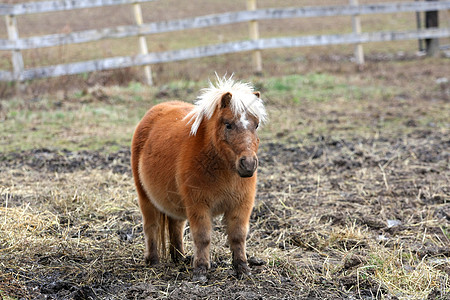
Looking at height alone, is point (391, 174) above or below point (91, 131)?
below

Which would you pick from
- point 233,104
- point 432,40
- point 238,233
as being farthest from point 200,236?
point 432,40

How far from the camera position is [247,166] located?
3.19m

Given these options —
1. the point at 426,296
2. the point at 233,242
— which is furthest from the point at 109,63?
the point at 426,296

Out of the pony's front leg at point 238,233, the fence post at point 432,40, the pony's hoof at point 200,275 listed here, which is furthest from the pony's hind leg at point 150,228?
the fence post at point 432,40

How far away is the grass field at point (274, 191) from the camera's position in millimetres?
3648

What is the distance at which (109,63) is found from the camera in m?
11.0

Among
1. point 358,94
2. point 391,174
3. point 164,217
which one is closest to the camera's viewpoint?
point 164,217

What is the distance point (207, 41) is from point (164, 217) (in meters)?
14.9

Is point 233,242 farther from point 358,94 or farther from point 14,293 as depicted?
point 358,94

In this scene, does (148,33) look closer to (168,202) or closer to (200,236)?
(168,202)

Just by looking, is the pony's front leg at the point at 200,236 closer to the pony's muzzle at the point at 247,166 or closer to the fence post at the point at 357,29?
the pony's muzzle at the point at 247,166

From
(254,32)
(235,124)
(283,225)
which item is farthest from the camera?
(254,32)

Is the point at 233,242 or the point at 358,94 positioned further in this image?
the point at 358,94

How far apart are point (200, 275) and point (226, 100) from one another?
1.21 metres
